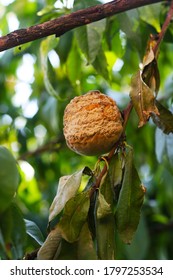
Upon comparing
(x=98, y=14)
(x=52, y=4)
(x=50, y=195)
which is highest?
(x=98, y=14)

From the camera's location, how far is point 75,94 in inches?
61.1

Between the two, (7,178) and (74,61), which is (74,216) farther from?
(74,61)

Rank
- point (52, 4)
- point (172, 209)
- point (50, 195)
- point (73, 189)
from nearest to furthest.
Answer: point (73, 189)
point (52, 4)
point (50, 195)
point (172, 209)

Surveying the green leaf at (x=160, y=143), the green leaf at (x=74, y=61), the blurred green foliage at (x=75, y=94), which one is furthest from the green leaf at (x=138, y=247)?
the green leaf at (x=74, y=61)

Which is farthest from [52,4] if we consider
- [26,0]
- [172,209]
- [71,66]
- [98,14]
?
[172,209]

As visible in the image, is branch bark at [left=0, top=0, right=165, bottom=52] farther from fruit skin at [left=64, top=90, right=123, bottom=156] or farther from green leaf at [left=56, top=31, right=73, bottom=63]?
green leaf at [left=56, top=31, right=73, bottom=63]

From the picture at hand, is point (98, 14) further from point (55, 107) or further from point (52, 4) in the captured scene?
point (55, 107)

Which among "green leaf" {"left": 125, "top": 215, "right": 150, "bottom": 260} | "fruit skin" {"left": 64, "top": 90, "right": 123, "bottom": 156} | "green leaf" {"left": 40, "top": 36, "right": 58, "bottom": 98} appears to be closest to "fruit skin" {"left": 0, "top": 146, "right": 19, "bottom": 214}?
"fruit skin" {"left": 64, "top": 90, "right": 123, "bottom": 156}

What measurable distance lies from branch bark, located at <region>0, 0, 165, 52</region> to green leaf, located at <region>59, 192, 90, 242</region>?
0.24 meters

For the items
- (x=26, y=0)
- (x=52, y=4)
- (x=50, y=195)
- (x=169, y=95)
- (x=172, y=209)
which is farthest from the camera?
(x=172, y=209)

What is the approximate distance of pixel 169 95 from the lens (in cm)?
163

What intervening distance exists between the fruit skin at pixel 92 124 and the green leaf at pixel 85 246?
15cm

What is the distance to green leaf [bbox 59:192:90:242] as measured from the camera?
838mm
